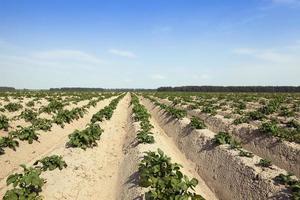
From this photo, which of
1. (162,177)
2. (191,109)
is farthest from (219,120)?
(162,177)

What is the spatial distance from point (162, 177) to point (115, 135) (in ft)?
36.9

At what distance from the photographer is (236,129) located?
20266mm

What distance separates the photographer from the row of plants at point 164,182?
825 centimetres

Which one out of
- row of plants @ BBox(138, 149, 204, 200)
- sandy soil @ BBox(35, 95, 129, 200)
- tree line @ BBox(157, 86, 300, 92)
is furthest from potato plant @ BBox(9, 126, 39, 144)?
tree line @ BBox(157, 86, 300, 92)

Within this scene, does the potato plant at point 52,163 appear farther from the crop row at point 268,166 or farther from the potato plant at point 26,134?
the crop row at point 268,166

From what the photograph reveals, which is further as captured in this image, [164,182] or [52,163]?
[52,163]

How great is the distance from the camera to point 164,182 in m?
8.89

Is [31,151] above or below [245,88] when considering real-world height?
above

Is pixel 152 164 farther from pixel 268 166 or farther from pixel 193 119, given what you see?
pixel 193 119

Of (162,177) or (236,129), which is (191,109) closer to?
(236,129)

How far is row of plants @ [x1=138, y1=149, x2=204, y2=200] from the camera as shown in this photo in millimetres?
8250

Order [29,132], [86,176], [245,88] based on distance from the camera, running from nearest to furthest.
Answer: [86,176]
[29,132]
[245,88]

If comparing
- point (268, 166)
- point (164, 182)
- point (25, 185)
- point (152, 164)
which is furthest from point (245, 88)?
point (25, 185)

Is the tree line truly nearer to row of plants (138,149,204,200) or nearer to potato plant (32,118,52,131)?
potato plant (32,118,52,131)
